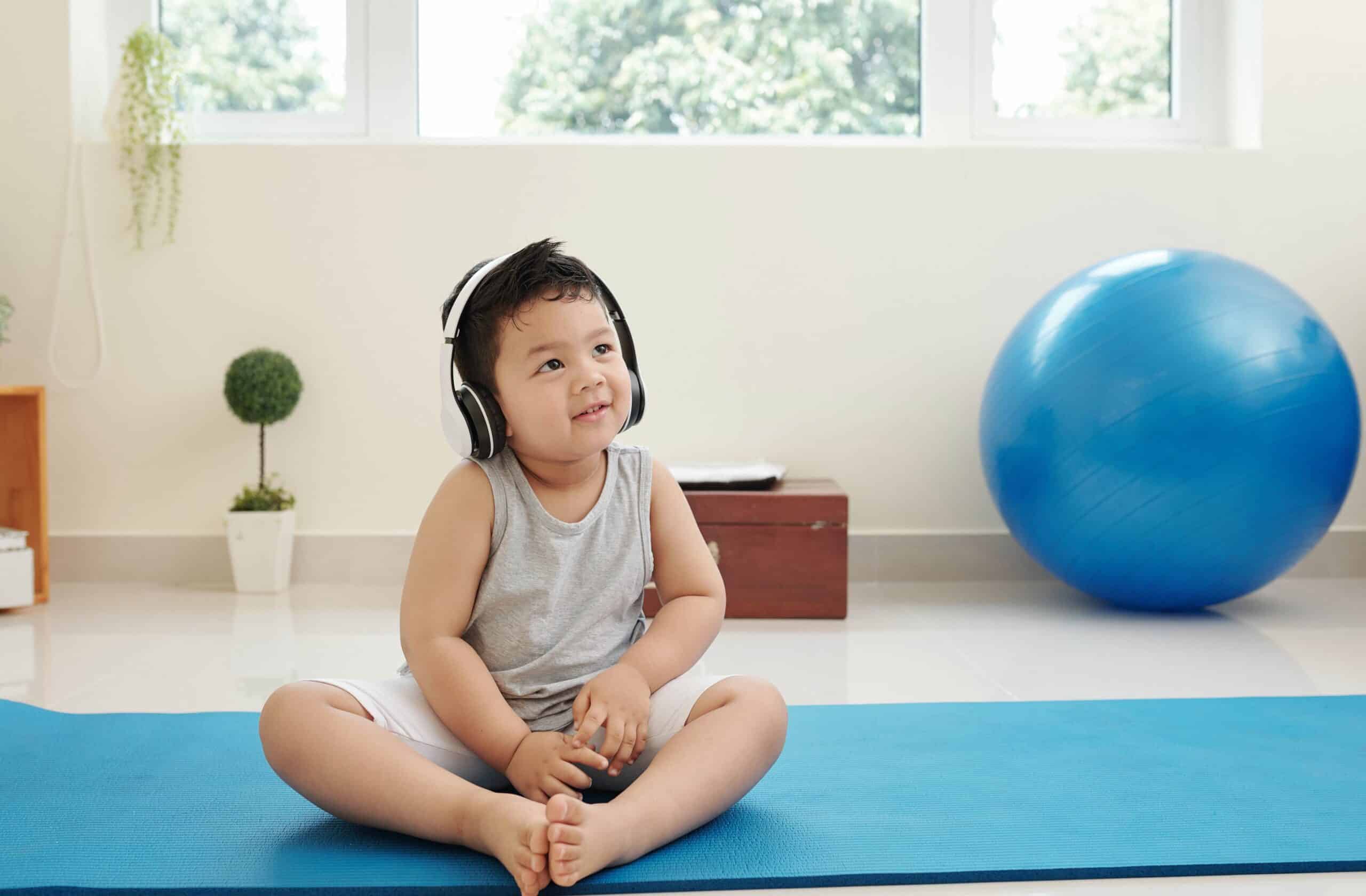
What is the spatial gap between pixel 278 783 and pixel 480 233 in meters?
1.97

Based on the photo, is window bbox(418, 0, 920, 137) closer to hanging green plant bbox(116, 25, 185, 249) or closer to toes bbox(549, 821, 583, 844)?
hanging green plant bbox(116, 25, 185, 249)

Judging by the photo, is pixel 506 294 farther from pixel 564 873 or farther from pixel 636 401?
pixel 564 873

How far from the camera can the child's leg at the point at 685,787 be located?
3.47ft

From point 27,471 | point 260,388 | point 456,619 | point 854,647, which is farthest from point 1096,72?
point 27,471

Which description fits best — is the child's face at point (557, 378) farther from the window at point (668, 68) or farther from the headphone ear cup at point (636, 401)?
the window at point (668, 68)

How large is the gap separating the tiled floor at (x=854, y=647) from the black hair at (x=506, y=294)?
32.3 inches

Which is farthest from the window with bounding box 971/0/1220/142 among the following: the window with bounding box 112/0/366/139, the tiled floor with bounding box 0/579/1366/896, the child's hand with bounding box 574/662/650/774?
the child's hand with bounding box 574/662/650/774

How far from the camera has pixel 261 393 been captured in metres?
2.95

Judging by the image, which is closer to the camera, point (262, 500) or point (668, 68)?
point (262, 500)

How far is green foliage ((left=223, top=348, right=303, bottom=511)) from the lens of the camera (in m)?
2.95

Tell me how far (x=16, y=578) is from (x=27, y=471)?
306 mm

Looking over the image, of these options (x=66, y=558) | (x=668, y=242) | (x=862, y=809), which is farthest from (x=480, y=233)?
(x=862, y=809)

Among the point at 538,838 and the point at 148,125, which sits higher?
the point at 148,125

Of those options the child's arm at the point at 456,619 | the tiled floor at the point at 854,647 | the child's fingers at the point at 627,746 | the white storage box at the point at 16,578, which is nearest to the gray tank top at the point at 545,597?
the child's arm at the point at 456,619
